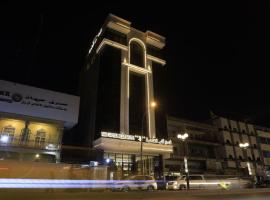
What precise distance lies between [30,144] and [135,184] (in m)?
19.9

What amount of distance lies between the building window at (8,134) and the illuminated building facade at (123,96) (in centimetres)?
1128

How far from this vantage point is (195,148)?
164 feet

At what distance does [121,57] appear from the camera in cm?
4419

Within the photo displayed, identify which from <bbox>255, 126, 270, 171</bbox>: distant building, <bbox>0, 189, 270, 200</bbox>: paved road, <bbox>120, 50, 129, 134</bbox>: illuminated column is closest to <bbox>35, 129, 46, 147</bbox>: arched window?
<bbox>120, 50, 129, 134</bbox>: illuminated column

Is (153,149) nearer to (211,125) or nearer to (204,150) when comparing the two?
→ (204,150)

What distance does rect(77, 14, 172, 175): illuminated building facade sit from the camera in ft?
120

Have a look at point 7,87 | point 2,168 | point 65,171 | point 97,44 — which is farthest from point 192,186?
point 97,44

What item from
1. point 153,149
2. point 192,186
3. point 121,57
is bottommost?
point 192,186

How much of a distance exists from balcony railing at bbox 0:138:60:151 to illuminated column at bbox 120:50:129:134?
10.8 metres

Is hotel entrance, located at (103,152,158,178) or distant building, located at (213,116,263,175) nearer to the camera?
hotel entrance, located at (103,152,158,178)

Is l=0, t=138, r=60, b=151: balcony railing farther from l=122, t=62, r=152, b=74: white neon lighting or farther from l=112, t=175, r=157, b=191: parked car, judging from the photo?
l=122, t=62, r=152, b=74: white neon lighting

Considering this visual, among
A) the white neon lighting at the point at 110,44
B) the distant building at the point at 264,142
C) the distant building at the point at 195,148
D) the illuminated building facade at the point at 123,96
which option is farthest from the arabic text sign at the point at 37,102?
the distant building at the point at 264,142

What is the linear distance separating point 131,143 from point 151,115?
8.66 m

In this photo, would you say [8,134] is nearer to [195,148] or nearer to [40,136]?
[40,136]
